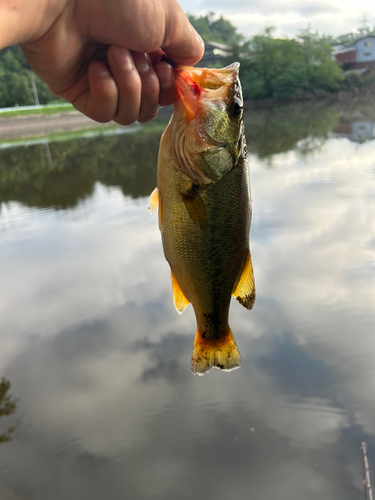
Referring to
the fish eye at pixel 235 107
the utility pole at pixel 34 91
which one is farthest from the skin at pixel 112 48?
the utility pole at pixel 34 91

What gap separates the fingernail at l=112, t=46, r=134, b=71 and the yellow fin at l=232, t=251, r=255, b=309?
1.12m

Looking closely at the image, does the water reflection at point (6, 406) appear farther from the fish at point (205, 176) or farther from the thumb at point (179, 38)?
the thumb at point (179, 38)

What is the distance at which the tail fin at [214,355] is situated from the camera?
7.37ft

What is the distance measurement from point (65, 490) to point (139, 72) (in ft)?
12.8

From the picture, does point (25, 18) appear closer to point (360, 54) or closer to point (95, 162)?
point (95, 162)

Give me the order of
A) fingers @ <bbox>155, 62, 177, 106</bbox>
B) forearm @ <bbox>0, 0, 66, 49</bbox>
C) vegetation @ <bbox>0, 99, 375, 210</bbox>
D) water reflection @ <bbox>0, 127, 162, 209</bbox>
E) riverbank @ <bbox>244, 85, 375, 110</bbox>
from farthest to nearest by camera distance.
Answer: riverbank @ <bbox>244, 85, 375, 110</bbox> < vegetation @ <bbox>0, 99, 375, 210</bbox> < water reflection @ <bbox>0, 127, 162, 209</bbox> < fingers @ <bbox>155, 62, 177, 106</bbox> < forearm @ <bbox>0, 0, 66, 49</bbox>

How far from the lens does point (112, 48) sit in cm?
203

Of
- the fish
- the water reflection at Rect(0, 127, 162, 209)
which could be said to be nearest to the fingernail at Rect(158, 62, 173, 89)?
the fish

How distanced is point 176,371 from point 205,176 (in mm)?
3977

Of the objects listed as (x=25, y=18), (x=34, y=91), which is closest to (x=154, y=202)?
(x=25, y=18)

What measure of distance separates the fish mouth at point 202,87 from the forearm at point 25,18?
0.65 metres

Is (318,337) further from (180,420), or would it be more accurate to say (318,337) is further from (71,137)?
(71,137)

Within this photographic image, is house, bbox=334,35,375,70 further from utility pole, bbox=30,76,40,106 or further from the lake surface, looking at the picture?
the lake surface

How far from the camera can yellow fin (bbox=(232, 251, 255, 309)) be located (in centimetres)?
211
